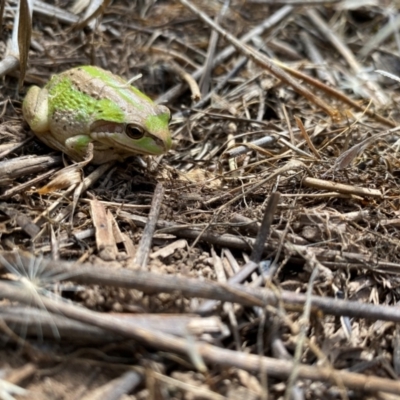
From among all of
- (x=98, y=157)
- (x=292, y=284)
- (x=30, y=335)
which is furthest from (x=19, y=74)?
(x=292, y=284)

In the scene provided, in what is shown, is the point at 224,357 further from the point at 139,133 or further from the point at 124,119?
the point at 124,119

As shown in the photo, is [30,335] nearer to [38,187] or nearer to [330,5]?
[38,187]

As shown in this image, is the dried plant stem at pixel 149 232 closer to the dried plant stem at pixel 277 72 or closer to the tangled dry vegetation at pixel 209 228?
the tangled dry vegetation at pixel 209 228

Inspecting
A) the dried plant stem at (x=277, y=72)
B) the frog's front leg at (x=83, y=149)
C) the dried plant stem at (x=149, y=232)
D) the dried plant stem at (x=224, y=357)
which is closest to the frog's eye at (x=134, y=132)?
the frog's front leg at (x=83, y=149)

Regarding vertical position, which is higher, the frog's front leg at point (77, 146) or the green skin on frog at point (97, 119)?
the green skin on frog at point (97, 119)

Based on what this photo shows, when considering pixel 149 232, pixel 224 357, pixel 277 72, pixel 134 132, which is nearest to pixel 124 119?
pixel 134 132
